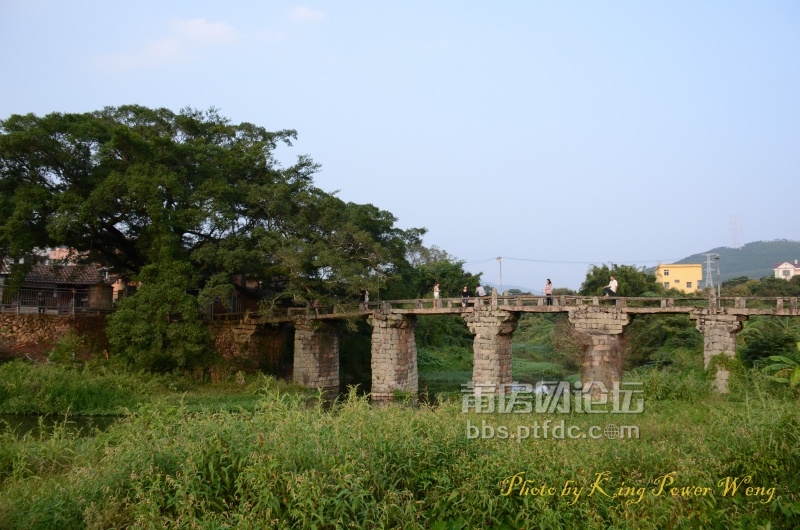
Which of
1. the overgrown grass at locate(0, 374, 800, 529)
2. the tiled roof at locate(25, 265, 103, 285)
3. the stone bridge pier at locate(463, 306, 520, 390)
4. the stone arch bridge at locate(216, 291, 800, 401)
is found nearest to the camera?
the overgrown grass at locate(0, 374, 800, 529)

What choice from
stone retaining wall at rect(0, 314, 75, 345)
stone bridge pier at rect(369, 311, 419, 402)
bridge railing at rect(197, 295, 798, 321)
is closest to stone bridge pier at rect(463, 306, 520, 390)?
bridge railing at rect(197, 295, 798, 321)

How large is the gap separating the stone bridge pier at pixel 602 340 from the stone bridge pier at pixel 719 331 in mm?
2759

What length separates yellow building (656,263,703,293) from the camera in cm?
5712

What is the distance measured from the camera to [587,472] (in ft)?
28.3

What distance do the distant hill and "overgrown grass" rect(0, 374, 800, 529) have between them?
129m

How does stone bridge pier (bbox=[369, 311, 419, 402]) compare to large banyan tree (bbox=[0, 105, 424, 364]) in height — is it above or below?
below

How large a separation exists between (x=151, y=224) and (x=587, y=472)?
23121mm

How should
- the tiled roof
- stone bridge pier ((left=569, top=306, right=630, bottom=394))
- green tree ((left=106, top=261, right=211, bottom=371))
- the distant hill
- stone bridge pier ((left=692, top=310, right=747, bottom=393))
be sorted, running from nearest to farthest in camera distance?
1. stone bridge pier ((left=692, top=310, right=747, bottom=393))
2. stone bridge pier ((left=569, top=306, right=630, bottom=394))
3. green tree ((left=106, top=261, right=211, bottom=371))
4. the tiled roof
5. the distant hill

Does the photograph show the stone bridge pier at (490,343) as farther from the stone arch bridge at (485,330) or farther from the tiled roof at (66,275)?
the tiled roof at (66,275)

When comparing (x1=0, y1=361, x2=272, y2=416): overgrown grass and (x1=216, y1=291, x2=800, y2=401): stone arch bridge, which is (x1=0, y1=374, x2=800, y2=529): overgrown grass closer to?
(x1=0, y1=361, x2=272, y2=416): overgrown grass

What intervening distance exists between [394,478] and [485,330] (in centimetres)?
1928

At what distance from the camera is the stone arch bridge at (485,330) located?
75.0 feet

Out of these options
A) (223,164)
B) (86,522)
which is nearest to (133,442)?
(86,522)

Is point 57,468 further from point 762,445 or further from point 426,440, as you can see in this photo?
point 762,445
